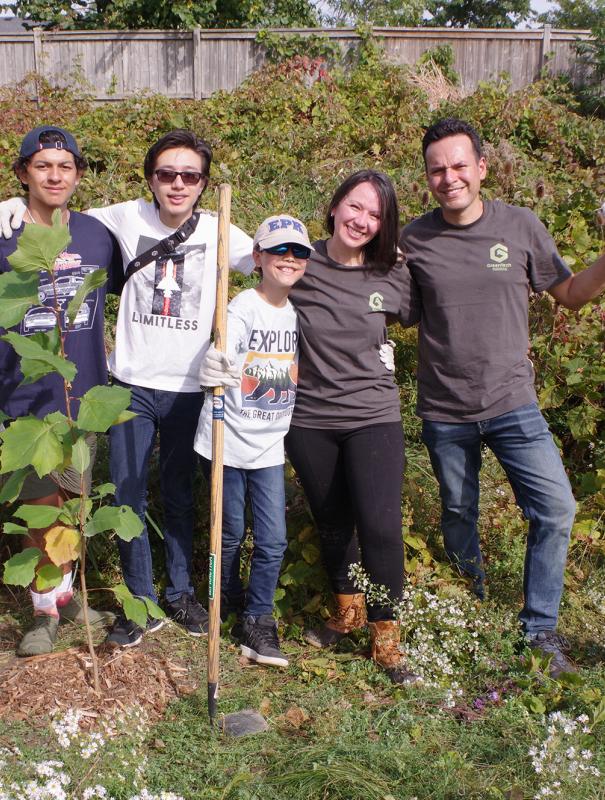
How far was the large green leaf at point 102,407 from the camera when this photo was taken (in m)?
2.88

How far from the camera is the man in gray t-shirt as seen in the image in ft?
11.0

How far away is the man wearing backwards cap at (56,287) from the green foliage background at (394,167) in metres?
1.24

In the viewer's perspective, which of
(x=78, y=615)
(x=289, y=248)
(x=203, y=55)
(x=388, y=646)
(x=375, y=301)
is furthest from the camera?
(x=203, y=55)

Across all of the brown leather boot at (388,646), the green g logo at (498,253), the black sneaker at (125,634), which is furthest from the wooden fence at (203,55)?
the brown leather boot at (388,646)

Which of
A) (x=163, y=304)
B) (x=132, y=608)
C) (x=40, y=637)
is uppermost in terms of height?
(x=163, y=304)

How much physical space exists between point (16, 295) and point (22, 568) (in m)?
1.05

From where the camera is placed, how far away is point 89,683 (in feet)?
10.9

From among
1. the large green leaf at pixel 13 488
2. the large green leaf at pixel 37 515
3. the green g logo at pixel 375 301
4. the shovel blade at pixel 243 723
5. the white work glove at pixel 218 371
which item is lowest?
the shovel blade at pixel 243 723

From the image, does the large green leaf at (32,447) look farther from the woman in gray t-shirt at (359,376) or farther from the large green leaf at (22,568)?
the woman in gray t-shirt at (359,376)

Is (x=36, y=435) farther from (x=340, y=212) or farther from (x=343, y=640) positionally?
(x=343, y=640)

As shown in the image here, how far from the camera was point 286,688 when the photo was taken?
3.50 meters

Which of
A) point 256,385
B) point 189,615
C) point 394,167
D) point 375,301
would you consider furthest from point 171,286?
point 394,167

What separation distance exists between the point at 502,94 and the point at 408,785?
950 cm

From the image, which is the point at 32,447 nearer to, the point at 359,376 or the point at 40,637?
the point at 40,637
